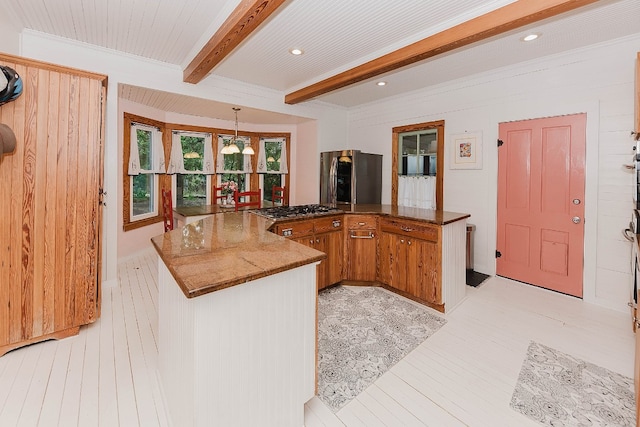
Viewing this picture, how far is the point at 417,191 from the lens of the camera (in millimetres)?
4719

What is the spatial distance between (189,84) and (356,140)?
2975 mm

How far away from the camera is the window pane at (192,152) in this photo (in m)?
5.41

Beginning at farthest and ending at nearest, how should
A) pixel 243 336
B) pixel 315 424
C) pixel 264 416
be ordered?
pixel 315 424
pixel 264 416
pixel 243 336

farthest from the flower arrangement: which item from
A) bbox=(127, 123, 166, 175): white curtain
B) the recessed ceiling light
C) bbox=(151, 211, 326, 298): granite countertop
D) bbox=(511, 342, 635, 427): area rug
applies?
bbox=(511, 342, 635, 427): area rug

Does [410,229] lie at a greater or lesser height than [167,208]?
lesser

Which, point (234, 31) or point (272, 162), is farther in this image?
point (272, 162)

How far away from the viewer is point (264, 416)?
4.64 feet

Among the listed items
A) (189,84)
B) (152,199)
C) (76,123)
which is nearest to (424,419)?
(76,123)

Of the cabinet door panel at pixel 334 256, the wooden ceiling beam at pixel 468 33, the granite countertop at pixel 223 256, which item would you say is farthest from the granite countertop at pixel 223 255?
the wooden ceiling beam at pixel 468 33

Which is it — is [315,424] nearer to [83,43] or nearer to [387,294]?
[387,294]

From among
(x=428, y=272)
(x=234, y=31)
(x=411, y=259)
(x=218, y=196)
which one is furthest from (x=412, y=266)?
(x=218, y=196)

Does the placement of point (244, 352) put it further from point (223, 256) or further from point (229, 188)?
point (229, 188)

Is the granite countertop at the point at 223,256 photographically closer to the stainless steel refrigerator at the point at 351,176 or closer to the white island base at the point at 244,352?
→ the white island base at the point at 244,352

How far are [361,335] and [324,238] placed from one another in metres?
1.18
